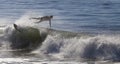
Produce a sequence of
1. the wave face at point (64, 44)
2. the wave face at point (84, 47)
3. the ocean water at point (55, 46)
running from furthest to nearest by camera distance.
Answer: the wave face at point (64, 44) < the wave face at point (84, 47) < the ocean water at point (55, 46)

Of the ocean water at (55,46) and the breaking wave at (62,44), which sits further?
the breaking wave at (62,44)

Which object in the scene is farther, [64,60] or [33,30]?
[33,30]

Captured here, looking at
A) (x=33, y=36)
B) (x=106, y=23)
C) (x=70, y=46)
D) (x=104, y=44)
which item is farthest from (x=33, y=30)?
(x=106, y=23)

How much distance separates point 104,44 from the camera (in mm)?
17609

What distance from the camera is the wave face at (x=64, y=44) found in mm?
17245

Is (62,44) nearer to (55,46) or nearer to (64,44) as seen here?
(64,44)

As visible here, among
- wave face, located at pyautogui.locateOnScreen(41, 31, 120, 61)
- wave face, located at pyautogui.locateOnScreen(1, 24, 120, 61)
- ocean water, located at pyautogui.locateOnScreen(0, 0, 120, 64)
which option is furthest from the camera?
wave face, located at pyautogui.locateOnScreen(1, 24, 120, 61)

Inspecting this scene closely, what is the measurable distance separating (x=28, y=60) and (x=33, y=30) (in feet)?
21.0

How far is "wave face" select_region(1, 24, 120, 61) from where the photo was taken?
56.6 ft

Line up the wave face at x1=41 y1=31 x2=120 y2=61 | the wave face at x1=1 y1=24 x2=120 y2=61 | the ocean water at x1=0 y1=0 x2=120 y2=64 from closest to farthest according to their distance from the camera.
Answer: the ocean water at x1=0 y1=0 x2=120 y2=64 < the wave face at x1=41 y1=31 x2=120 y2=61 < the wave face at x1=1 y1=24 x2=120 y2=61

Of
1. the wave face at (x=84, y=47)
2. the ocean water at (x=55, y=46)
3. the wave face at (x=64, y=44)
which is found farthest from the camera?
the wave face at (x=64, y=44)

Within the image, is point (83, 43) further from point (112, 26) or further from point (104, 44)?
point (112, 26)

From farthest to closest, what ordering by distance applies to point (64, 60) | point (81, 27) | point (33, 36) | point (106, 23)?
1. point (106, 23)
2. point (81, 27)
3. point (33, 36)
4. point (64, 60)

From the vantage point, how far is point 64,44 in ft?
62.4
